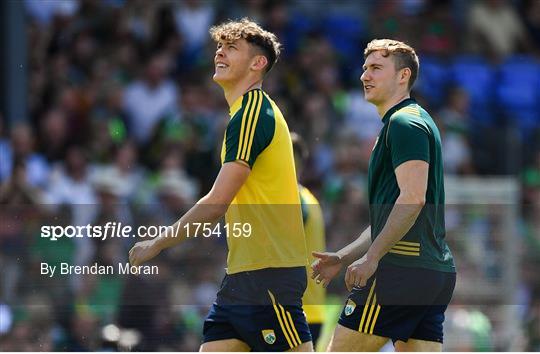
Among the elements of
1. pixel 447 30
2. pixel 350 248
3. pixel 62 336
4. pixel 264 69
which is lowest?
pixel 62 336

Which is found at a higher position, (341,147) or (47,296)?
(341,147)

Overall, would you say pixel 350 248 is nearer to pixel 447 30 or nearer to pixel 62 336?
pixel 62 336

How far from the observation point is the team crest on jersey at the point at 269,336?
278 inches

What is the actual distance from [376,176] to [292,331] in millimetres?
841

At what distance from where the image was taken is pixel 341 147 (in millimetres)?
13727

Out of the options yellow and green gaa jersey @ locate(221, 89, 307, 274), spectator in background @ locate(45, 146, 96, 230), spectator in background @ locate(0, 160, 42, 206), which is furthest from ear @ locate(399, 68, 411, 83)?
spectator in background @ locate(45, 146, 96, 230)

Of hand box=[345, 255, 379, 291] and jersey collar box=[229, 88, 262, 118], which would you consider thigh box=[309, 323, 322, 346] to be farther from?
jersey collar box=[229, 88, 262, 118]

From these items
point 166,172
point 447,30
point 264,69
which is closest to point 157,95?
point 166,172

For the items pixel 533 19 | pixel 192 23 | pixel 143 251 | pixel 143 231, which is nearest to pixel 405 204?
pixel 143 251

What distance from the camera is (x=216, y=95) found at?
561 inches

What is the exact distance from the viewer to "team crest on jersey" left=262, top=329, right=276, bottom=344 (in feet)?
23.1

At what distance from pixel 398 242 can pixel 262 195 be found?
68 cm

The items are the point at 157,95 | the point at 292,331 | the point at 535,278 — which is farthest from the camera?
the point at 157,95

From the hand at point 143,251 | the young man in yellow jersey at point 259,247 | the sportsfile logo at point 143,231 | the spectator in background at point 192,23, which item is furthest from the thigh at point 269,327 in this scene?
the spectator in background at point 192,23
